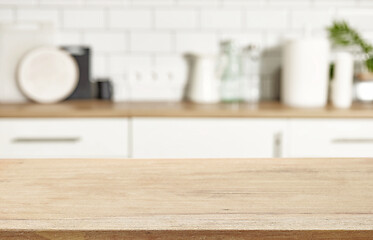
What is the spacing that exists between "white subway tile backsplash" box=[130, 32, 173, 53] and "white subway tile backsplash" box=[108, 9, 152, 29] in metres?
0.04

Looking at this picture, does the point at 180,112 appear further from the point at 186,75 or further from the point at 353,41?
the point at 353,41

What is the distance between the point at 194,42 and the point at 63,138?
0.88 metres

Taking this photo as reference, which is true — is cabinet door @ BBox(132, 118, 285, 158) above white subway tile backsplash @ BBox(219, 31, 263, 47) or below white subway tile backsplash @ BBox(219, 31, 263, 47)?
below

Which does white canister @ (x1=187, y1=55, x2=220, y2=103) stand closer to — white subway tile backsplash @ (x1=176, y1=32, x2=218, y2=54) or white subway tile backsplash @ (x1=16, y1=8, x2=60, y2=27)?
white subway tile backsplash @ (x1=176, y1=32, x2=218, y2=54)

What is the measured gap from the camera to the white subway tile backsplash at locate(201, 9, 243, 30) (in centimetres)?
250

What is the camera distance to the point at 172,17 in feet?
8.18

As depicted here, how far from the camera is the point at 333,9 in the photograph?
8.30 feet

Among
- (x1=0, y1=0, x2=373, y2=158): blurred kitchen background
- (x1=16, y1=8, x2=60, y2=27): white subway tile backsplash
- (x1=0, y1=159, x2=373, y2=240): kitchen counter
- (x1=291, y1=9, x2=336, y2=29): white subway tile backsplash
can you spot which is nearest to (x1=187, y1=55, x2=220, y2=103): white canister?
(x1=0, y1=0, x2=373, y2=158): blurred kitchen background

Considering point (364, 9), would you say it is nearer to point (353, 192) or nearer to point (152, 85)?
point (152, 85)

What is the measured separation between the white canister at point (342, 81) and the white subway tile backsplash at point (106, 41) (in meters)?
1.02

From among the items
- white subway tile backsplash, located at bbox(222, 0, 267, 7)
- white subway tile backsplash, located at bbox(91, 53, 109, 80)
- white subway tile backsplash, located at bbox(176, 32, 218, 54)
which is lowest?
white subway tile backsplash, located at bbox(91, 53, 109, 80)

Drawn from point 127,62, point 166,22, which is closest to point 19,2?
point 127,62

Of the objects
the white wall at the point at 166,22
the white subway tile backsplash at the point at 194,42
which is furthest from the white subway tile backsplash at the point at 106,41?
the white subway tile backsplash at the point at 194,42

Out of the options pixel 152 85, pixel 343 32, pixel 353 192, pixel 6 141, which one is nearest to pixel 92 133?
pixel 6 141
